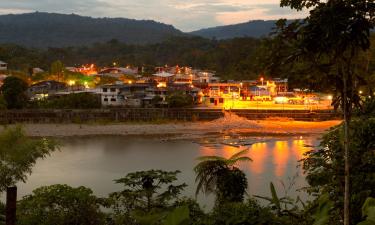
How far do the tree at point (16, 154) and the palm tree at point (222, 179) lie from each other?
13.2ft

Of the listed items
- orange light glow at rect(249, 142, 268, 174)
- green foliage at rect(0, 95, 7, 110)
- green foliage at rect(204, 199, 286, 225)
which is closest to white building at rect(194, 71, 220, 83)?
green foliage at rect(0, 95, 7, 110)

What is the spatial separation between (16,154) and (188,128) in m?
22.7

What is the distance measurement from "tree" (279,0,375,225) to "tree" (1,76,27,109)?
33330 millimetres

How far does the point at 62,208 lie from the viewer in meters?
7.24

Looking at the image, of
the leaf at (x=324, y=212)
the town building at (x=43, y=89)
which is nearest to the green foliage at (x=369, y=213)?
the leaf at (x=324, y=212)

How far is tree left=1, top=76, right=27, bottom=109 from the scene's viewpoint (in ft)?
113

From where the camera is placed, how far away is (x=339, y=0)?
3236mm

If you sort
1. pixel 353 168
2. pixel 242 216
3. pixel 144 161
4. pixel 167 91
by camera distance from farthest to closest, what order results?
pixel 167 91 < pixel 144 161 < pixel 353 168 < pixel 242 216

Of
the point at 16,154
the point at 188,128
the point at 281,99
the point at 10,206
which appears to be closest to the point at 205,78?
the point at 281,99

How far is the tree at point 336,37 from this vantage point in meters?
3.21

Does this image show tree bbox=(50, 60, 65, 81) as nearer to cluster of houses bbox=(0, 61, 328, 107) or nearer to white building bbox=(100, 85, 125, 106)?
cluster of houses bbox=(0, 61, 328, 107)

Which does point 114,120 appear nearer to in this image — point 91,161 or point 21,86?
point 21,86

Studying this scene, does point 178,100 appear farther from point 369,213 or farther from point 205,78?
point 369,213

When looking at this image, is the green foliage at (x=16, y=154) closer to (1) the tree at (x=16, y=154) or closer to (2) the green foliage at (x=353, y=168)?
(1) the tree at (x=16, y=154)
